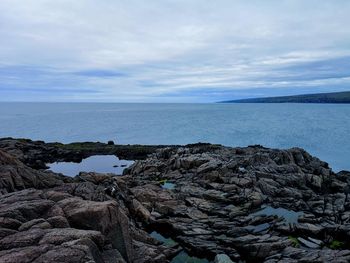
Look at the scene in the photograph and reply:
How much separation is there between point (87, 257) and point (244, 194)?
1366 inches

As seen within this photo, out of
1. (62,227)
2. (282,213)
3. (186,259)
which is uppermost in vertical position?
(62,227)

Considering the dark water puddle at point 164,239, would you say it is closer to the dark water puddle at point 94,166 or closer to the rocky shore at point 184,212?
the rocky shore at point 184,212

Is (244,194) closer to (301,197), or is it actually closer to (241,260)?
(301,197)

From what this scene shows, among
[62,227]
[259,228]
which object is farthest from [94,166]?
[62,227]

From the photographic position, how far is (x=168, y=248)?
33031 millimetres

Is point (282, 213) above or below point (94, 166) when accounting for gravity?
above

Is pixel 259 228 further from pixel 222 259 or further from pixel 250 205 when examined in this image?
pixel 222 259

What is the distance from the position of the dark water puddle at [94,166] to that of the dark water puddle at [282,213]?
46.0 m

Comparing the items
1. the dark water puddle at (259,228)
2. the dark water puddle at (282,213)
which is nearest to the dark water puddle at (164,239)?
the dark water puddle at (259,228)

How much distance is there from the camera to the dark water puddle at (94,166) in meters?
84.4

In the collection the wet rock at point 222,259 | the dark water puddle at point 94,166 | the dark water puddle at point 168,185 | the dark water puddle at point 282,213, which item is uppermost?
the dark water puddle at point 168,185

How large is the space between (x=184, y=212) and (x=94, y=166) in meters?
53.7

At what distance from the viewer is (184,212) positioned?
1661 inches

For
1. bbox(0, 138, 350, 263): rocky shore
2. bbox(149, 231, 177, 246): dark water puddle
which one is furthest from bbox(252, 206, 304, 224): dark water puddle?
bbox(149, 231, 177, 246): dark water puddle
